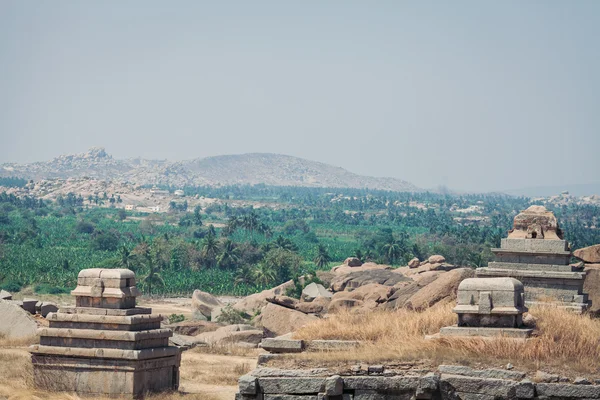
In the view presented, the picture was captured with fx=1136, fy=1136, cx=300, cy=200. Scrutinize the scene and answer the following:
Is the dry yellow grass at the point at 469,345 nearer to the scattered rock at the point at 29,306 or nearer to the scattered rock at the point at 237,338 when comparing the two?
the scattered rock at the point at 29,306

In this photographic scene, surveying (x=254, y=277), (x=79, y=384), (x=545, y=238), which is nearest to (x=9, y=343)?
(x=79, y=384)

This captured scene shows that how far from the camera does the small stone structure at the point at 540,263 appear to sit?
1850cm

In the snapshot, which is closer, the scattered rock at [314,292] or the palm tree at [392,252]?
the scattered rock at [314,292]

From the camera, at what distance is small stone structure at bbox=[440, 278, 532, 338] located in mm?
12250

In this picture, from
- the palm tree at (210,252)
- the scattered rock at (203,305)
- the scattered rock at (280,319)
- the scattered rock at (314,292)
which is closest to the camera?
the scattered rock at (280,319)

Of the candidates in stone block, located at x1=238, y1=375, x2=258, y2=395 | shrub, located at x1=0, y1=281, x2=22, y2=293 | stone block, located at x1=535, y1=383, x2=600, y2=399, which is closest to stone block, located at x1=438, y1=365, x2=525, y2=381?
stone block, located at x1=535, y1=383, x2=600, y2=399

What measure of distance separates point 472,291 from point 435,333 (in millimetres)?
717

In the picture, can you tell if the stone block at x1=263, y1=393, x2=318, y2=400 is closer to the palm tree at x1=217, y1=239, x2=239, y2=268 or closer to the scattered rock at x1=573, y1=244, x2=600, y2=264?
the scattered rock at x1=573, y1=244, x2=600, y2=264

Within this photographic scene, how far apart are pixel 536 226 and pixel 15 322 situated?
38.7ft

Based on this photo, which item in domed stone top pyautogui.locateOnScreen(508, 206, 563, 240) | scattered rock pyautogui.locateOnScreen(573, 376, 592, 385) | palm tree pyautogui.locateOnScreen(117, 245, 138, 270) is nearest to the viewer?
scattered rock pyautogui.locateOnScreen(573, 376, 592, 385)

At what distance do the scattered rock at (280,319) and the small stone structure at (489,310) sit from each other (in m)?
15.9

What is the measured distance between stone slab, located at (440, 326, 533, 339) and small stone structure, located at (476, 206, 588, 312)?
578 centimetres

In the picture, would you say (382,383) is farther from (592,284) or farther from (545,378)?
(592,284)

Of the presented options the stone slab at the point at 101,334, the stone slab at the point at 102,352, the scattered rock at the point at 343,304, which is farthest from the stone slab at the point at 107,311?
the scattered rock at the point at 343,304
